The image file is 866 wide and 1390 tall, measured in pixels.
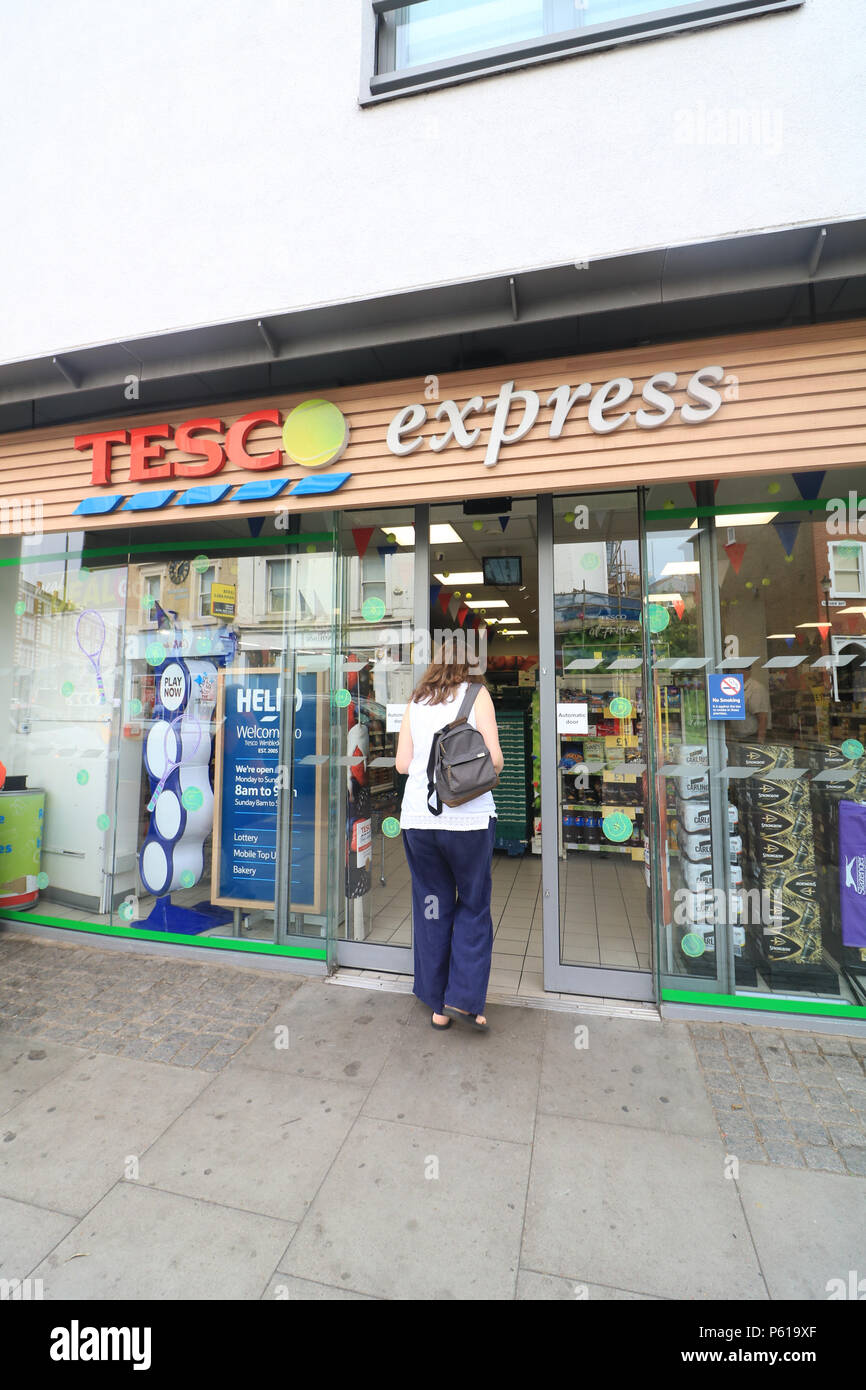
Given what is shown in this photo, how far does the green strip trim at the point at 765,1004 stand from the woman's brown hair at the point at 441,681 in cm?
213

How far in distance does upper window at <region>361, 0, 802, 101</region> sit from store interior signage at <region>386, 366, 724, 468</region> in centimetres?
177

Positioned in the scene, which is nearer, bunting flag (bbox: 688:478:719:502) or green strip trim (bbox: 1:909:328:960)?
bunting flag (bbox: 688:478:719:502)

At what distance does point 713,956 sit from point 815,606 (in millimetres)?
2118

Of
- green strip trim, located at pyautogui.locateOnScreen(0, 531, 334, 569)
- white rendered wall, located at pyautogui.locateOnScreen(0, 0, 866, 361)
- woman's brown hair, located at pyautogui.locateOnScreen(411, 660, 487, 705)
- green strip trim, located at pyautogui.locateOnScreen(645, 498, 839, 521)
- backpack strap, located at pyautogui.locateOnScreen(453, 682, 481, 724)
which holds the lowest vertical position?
backpack strap, located at pyautogui.locateOnScreen(453, 682, 481, 724)

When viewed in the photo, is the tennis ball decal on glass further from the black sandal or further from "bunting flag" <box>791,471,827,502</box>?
"bunting flag" <box>791,471,827,502</box>

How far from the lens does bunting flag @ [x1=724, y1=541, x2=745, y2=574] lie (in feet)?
12.3

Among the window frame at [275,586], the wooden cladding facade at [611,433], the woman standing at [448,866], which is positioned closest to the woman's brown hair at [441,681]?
the woman standing at [448,866]

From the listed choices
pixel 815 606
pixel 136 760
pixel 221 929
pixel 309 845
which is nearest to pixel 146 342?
pixel 136 760

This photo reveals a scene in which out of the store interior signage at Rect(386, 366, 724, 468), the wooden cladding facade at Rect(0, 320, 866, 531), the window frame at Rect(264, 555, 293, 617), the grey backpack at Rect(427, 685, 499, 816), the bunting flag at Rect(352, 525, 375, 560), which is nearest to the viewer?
the grey backpack at Rect(427, 685, 499, 816)

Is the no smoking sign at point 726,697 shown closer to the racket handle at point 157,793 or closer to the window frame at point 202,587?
the window frame at point 202,587

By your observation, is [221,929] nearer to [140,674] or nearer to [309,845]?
[309,845]

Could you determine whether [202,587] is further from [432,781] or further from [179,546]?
[432,781]

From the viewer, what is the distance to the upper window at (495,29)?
337 cm

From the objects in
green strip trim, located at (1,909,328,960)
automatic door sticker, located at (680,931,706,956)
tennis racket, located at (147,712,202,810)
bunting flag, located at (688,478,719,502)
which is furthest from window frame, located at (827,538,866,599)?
tennis racket, located at (147,712,202,810)
